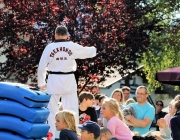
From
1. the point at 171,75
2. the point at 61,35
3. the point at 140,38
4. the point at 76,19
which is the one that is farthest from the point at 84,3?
the point at 61,35

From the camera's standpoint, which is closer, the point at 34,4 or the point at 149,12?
the point at 34,4

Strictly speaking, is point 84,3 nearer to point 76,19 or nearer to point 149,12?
point 76,19

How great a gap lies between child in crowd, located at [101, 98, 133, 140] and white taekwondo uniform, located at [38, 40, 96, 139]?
2.98 feet

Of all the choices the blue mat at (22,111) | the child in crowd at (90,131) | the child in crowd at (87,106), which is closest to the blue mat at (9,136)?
the blue mat at (22,111)

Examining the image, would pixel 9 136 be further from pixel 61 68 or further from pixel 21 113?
pixel 61 68

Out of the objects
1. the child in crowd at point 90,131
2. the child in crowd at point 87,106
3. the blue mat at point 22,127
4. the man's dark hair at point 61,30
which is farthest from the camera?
the child in crowd at point 87,106

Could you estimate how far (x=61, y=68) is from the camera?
1102 centimetres

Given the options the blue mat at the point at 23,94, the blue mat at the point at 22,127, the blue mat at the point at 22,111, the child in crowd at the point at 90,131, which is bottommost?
the child in crowd at the point at 90,131

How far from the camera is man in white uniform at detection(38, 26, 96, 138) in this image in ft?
36.0

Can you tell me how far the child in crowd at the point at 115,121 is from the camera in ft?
32.6

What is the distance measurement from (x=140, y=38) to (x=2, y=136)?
13.6 metres

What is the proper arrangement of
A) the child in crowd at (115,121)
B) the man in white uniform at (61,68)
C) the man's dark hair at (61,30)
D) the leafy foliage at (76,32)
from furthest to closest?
the leafy foliage at (76,32) < the man in white uniform at (61,68) < the man's dark hair at (61,30) < the child in crowd at (115,121)

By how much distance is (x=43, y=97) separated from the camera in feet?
26.7

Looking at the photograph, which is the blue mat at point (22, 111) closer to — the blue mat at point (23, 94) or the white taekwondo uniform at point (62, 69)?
the blue mat at point (23, 94)
